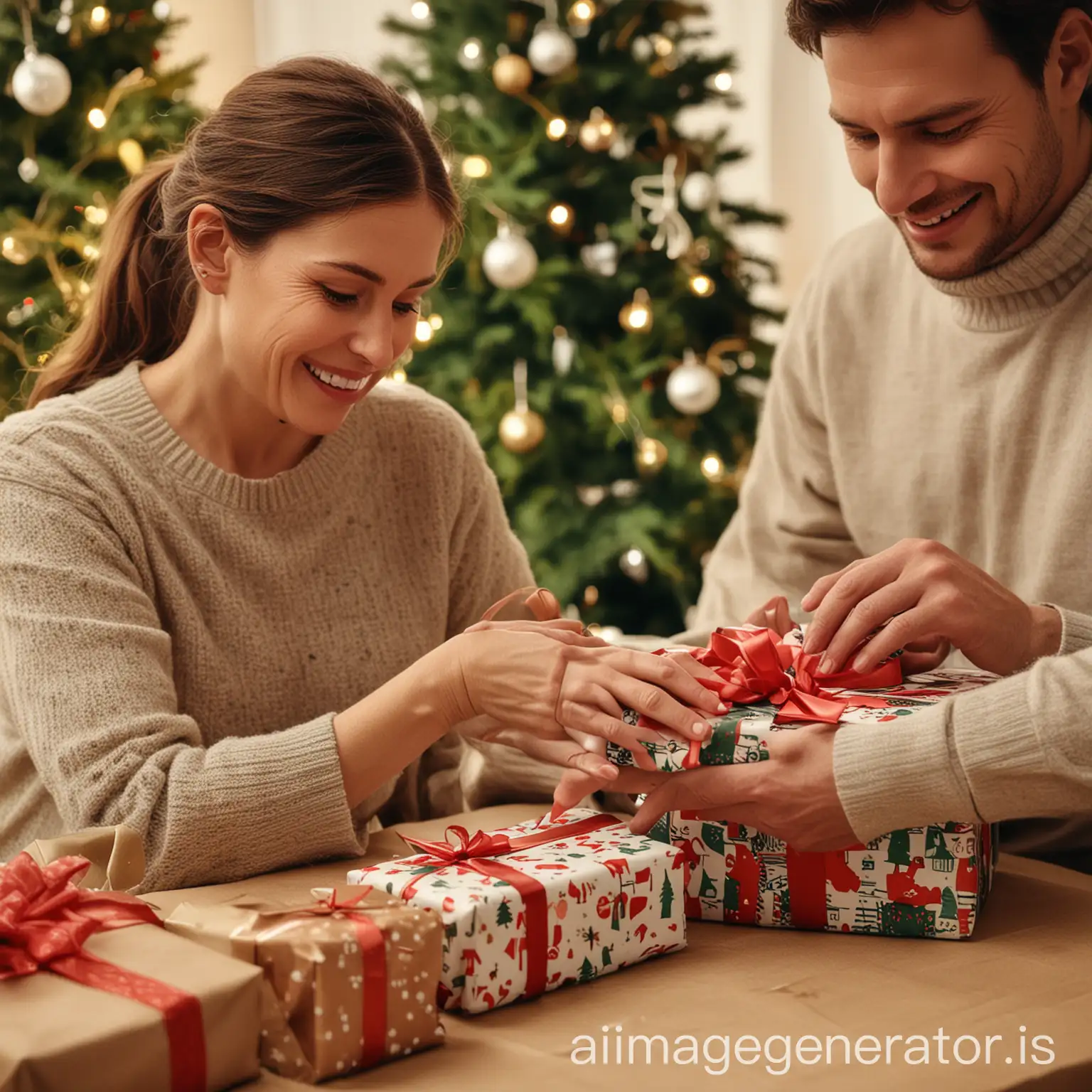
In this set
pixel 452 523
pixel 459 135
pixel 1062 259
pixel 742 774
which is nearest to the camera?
pixel 742 774

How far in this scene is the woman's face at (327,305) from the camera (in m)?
1.46

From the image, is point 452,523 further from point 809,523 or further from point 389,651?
point 809,523

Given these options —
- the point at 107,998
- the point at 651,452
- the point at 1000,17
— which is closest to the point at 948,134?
the point at 1000,17

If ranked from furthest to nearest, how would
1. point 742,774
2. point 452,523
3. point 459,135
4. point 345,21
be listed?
point 345,21 → point 459,135 → point 452,523 → point 742,774

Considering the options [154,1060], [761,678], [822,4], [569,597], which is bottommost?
[569,597]

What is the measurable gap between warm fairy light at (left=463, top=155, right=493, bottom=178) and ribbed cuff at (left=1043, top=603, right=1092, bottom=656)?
218 cm

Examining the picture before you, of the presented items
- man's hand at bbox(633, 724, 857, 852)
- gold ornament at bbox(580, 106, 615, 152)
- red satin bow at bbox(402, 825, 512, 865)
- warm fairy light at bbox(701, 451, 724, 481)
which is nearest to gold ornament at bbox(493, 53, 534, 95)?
gold ornament at bbox(580, 106, 615, 152)

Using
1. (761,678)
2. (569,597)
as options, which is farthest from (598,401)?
(761,678)

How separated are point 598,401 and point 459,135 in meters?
0.74

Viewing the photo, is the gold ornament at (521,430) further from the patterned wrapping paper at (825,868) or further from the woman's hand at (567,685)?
the patterned wrapping paper at (825,868)

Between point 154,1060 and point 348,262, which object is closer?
point 154,1060

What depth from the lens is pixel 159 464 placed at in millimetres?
1527

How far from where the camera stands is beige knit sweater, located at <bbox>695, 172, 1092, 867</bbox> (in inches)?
46.0

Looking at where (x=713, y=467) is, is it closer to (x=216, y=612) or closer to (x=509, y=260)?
(x=509, y=260)
